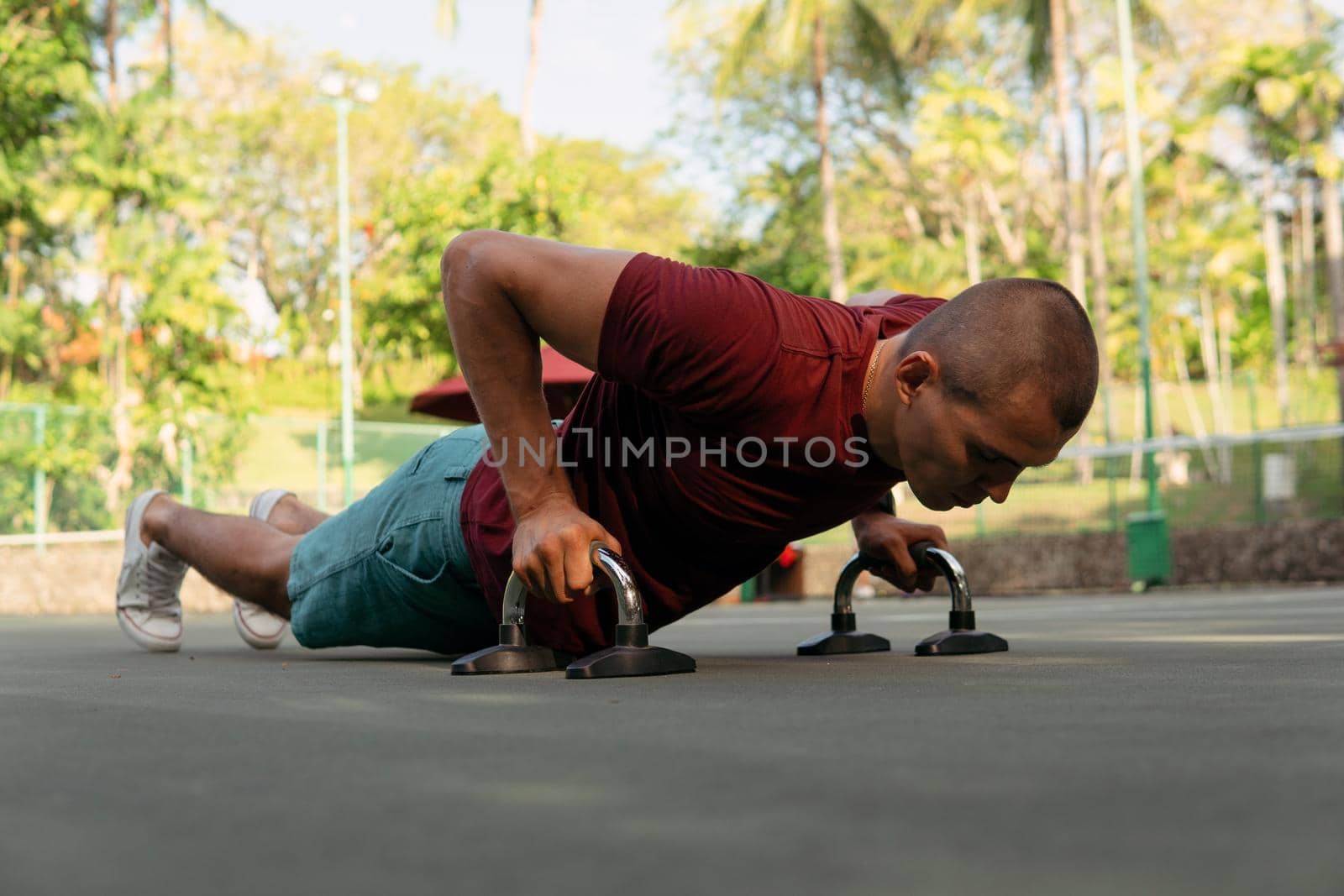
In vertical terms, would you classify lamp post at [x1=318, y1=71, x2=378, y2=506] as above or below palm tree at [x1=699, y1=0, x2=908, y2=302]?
below

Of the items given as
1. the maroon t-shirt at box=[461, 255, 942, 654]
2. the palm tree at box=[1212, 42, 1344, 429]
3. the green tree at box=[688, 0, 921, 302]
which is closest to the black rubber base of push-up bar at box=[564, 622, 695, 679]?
the maroon t-shirt at box=[461, 255, 942, 654]

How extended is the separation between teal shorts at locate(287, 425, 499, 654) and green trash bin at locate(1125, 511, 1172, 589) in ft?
34.7

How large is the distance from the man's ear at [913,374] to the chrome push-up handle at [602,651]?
571mm

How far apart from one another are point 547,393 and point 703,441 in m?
8.20

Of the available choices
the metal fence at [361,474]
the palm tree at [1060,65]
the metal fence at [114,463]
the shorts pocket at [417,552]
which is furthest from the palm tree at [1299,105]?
the shorts pocket at [417,552]

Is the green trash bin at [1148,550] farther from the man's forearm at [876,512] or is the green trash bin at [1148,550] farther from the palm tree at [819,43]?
the palm tree at [819,43]

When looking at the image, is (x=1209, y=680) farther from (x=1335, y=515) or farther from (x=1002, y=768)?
(x=1335, y=515)

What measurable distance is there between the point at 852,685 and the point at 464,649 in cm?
134

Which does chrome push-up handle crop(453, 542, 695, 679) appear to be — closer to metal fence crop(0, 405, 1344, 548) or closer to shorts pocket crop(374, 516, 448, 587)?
shorts pocket crop(374, 516, 448, 587)

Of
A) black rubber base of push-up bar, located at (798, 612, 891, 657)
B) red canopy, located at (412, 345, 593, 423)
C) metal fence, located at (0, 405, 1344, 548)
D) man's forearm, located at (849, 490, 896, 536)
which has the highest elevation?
red canopy, located at (412, 345, 593, 423)

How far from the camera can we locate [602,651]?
262 centimetres

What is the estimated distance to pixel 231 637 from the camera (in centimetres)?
548

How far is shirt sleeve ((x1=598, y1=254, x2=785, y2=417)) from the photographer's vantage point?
7.97 feet

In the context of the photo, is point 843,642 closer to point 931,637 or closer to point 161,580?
point 931,637
